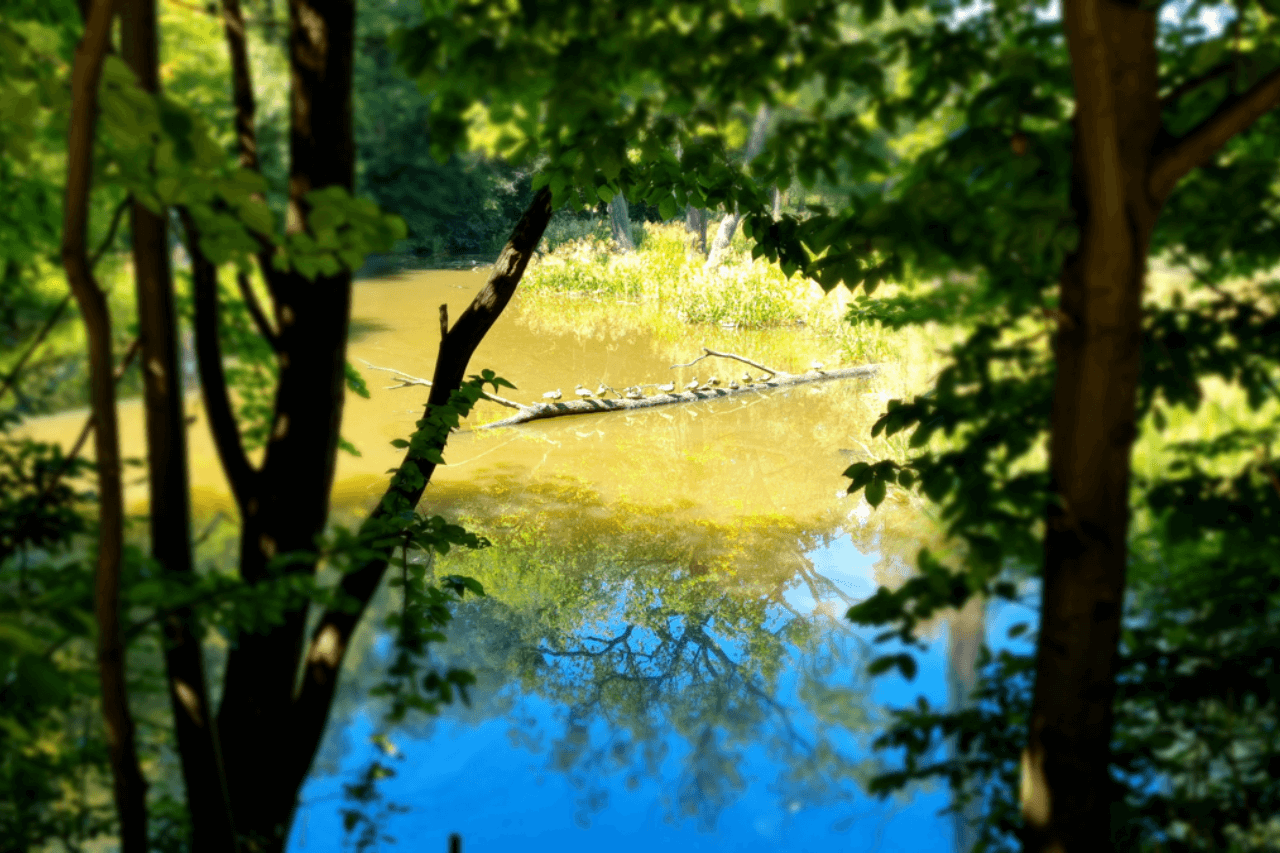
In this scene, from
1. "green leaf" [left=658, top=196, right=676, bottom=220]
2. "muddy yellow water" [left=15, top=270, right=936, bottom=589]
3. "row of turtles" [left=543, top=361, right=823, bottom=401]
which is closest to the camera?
"green leaf" [left=658, top=196, right=676, bottom=220]

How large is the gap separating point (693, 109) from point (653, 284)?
398 inches

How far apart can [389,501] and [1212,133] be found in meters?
1.71

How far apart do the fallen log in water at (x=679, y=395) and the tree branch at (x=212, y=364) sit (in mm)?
5248

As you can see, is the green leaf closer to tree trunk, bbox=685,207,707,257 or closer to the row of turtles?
the row of turtles

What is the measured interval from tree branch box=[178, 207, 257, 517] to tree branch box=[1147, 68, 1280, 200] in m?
1.18

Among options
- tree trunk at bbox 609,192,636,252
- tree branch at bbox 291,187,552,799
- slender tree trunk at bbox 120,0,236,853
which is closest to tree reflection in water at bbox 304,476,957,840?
tree branch at bbox 291,187,552,799

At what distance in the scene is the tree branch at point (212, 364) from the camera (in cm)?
129

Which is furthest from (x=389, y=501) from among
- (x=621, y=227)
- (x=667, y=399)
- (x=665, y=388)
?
(x=621, y=227)

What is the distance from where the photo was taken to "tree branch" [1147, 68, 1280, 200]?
42.5 inches

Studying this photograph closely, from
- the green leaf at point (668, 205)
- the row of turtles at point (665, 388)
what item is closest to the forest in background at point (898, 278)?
the green leaf at point (668, 205)

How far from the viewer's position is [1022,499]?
121 centimetres

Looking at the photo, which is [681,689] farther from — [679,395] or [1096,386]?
[679,395]

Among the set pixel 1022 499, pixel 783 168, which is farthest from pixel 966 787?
pixel 783 168

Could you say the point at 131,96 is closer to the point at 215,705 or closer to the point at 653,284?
the point at 215,705
